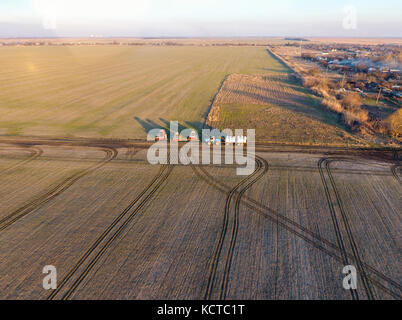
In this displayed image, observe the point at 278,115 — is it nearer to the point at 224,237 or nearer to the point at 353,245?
the point at 353,245

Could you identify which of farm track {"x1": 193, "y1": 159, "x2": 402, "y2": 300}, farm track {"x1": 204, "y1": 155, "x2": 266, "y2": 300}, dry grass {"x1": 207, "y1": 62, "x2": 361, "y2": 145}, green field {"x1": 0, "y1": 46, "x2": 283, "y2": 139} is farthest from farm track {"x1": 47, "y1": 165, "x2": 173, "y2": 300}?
dry grass {"x1": 207, "y1": 62, "x2": 361, "y2": 145}

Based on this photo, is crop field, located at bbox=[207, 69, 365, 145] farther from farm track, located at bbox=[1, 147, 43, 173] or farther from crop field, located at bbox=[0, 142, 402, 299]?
farm track, located at bbox=[1, 147, 43, 173]

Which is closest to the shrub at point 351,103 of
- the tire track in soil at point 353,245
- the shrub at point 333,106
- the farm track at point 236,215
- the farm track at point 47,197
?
the shrub at point 333,106

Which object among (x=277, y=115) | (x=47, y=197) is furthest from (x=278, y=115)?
(x=47, y=197)

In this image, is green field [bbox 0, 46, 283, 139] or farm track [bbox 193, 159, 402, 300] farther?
green field [bbox 0, 46, 283, 139]

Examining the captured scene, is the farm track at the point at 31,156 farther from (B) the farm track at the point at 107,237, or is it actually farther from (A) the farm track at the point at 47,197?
(B) the farm track at the point at 107,237

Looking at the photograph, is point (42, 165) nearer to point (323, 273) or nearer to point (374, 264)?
point (323, 273)
